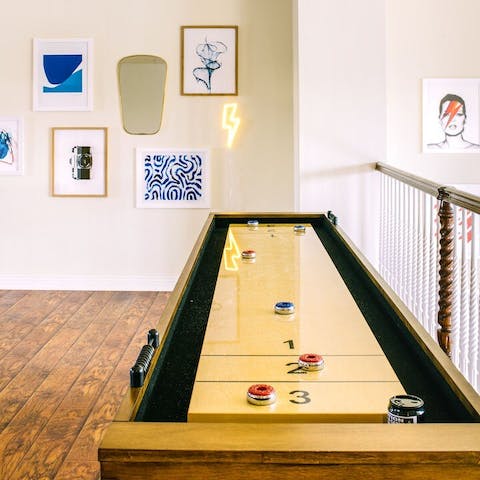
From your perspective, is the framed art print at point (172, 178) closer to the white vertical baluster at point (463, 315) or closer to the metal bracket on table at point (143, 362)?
the white vertical baluster at point (463, 315)

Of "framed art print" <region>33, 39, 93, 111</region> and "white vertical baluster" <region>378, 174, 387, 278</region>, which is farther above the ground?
"framed art print" <region>33, 39, 93, 111</region>

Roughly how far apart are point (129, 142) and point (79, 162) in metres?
0.47

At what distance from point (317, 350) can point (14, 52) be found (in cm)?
519

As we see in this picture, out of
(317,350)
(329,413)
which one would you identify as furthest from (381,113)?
(329,413)

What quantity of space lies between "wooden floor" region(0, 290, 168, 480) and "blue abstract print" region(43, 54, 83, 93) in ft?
5.89

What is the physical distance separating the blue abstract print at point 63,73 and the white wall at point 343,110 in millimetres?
2021

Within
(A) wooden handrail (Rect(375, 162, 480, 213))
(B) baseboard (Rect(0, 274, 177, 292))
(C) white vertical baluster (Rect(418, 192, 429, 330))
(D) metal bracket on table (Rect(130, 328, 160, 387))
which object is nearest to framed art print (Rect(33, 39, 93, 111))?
(B) baseboard (Rect(0, 274, 177, 292))

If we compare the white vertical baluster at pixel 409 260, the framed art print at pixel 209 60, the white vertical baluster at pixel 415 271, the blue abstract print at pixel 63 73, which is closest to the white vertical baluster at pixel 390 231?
the white vertical baluster at pixel 409 260

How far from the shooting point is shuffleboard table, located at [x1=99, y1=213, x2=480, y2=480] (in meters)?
1.17

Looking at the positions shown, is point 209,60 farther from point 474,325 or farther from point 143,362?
point 143,362

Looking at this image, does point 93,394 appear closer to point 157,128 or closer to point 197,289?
point 197,289

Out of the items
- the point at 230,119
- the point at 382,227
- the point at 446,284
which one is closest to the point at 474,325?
the point at 446,284

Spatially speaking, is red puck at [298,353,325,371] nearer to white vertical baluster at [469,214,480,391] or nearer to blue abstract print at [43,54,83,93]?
white vertical baluster at [469,214,480,391]

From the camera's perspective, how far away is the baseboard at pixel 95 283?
20.8 ft
